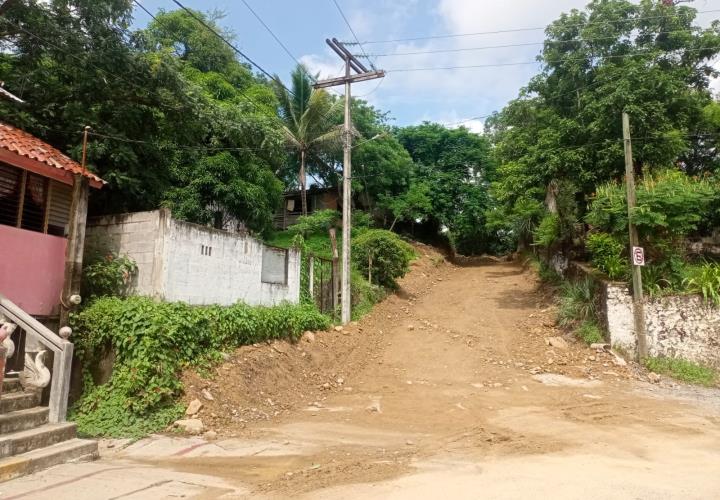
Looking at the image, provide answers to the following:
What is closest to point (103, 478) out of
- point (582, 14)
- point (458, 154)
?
point (582, 14)

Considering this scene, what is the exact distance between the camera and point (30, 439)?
598 cm

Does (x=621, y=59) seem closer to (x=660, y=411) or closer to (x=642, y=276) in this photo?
(x=642, y=276)

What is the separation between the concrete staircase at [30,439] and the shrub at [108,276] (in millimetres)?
2644

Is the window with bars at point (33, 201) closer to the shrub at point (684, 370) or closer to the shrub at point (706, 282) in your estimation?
the shrub at point (684, 370)

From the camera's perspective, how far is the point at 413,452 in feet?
22.4

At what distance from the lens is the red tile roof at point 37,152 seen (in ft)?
25.4

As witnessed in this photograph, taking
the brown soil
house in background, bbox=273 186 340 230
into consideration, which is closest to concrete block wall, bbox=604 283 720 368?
the brown soil

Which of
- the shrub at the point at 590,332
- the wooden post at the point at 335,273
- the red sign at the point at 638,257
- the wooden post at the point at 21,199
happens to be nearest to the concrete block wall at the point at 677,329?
the shrub at the point at 590,332

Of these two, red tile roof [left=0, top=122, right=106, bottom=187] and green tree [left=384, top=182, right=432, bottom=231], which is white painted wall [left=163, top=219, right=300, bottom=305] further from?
green tree [left=384, top=182, right=432, bottom=231]

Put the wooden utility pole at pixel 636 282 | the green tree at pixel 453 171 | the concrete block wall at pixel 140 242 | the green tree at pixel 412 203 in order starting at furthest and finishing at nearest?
the green tree at pixel 453 171 < the green tree at pixel 412 203 < the wooden utility pole at pixel 636 282 < the concrete block wall at pixel 140 242

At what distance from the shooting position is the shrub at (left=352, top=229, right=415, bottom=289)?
18.1m

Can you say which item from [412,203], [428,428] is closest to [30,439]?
[428,428]

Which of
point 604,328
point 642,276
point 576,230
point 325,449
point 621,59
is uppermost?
point 621,59

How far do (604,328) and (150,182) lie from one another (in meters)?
11.6
